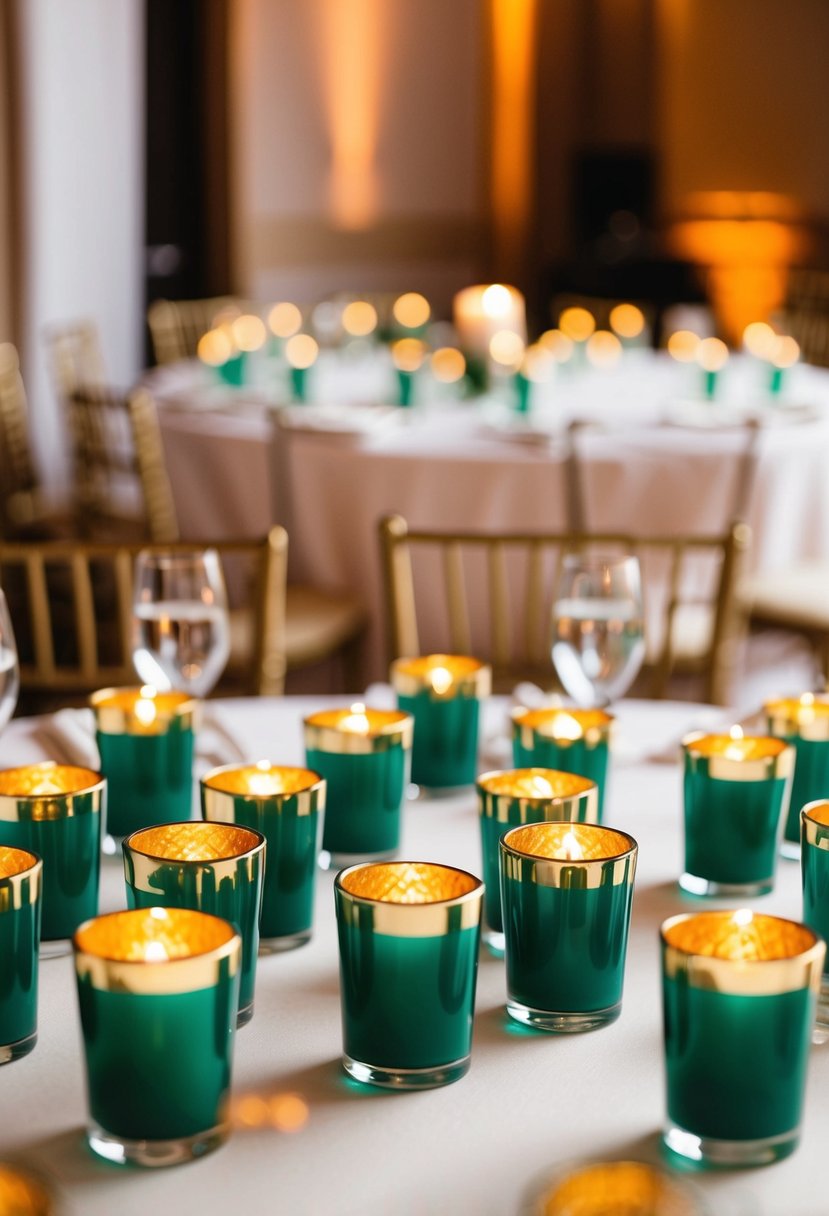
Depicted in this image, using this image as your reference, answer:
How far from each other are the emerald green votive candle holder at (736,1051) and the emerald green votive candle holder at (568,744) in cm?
44

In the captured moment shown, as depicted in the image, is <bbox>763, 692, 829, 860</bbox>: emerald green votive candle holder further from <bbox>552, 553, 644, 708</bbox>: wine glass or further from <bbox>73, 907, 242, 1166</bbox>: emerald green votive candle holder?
<bbox>73, 907, 242, 1166</bbox>: emerald green votive candle holder

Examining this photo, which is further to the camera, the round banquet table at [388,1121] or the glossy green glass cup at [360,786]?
the glossy green glass cup at [360,786]

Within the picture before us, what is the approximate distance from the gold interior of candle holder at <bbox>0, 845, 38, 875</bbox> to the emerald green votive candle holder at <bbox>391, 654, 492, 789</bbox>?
0.48m

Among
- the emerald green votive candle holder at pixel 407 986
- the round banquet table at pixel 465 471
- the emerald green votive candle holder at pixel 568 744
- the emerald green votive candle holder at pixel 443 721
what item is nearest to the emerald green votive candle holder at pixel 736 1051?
the emerald green votive candle holder at pixel 407 986

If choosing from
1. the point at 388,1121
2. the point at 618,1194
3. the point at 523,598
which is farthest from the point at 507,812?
the point at 523,598

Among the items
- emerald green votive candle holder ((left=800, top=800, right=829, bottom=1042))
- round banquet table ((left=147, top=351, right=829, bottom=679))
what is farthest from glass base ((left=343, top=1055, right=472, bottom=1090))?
round banquet table ((left=147, top=351, right=829, bottom=679))

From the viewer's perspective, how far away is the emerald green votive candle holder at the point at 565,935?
81cm

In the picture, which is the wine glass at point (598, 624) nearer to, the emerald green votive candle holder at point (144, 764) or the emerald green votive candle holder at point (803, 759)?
the emerald green votive candle holder at point (803, 759)

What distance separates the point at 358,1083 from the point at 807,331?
17.4 ft

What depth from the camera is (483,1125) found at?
72 centimetres

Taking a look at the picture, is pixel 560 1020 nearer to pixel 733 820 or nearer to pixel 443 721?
pixel 733 820

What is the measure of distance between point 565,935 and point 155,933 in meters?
0.21

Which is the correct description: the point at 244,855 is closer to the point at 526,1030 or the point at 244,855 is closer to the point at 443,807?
the point at 526,1030

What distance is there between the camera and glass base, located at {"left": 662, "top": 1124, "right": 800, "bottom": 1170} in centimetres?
69
